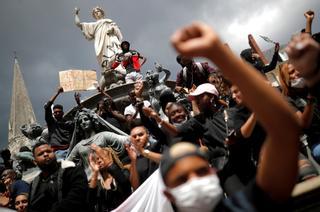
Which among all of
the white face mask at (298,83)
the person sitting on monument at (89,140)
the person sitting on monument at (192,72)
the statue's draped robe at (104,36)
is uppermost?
the statue's draped robe at (104,36)

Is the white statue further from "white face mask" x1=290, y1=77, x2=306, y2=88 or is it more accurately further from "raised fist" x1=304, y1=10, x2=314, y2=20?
"white face mask" x1=290, y1=77, x2=306, y2=88

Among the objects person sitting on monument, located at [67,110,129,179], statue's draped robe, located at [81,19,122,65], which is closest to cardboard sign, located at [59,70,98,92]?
person sitting on monument, located at [67,110,129,179]

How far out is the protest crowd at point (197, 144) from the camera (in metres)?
1.54

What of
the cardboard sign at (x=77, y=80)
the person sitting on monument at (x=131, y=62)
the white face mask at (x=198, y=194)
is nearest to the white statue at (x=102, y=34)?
the person sitting on monument at (x=131, y=62)

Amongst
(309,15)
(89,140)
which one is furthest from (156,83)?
(309,15)

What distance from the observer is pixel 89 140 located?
7.51m

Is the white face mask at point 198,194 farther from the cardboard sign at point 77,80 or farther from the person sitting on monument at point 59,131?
the cardboard sign at point 77,80

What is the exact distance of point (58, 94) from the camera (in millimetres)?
8203

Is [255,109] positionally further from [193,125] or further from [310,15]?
[310,15]

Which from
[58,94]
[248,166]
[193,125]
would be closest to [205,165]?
[248,166]

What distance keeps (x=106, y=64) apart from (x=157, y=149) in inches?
448

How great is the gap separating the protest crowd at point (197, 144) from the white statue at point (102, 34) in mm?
7179

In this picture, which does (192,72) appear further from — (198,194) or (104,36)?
(104,36)

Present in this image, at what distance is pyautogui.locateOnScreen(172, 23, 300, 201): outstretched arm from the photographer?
1492mm
